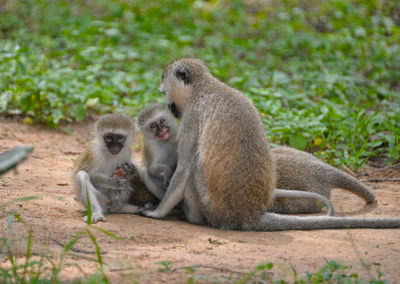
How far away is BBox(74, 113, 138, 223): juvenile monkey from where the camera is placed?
5473 millimetres

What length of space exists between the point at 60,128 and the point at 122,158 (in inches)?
146

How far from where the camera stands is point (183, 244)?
462cm

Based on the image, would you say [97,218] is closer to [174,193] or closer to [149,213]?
[149,213]

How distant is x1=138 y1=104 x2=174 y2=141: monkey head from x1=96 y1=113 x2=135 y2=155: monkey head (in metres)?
0.24

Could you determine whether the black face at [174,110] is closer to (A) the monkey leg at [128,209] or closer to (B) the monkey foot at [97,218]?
(A) the monkey leg at [128,209]

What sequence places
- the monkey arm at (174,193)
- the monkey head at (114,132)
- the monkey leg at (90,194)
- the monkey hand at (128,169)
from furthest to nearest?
the monkey hand at (128,169), the monkey head at (114,132), the monkey arm at (174,193), the monkey leg at (90,194)

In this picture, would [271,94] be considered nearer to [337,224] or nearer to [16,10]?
[337,224]

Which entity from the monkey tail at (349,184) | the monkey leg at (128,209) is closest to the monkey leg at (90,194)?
the monkey leg at (128,209)

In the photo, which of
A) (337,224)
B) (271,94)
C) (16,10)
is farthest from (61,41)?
(337,224)

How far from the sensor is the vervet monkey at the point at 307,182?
5895 mm

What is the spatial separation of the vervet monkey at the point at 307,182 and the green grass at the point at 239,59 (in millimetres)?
1358

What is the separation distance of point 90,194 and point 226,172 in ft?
4.65

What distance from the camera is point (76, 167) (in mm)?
5664

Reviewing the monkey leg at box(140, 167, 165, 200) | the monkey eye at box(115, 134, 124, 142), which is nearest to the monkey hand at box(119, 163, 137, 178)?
the monkey leg at box(140, 167, 165, 200)
